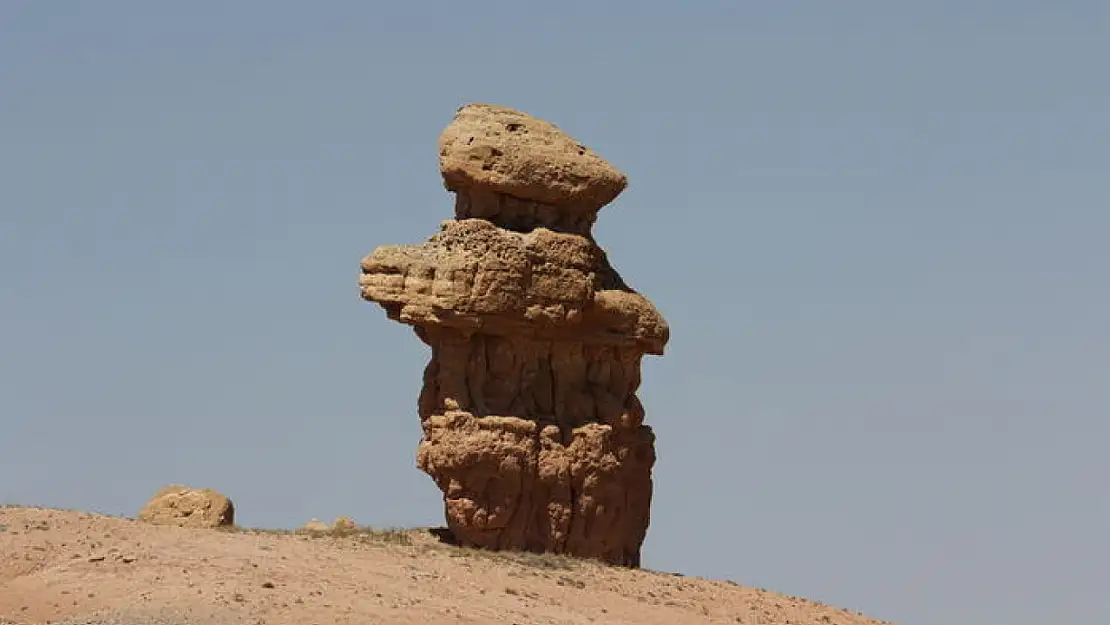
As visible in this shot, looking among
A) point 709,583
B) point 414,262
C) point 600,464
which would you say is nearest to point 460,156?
point 414,262

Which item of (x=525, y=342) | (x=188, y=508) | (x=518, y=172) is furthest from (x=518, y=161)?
(x=188, y=508)

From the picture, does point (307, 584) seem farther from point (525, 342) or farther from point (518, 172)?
point (518, 172)

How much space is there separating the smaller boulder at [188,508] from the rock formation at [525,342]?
3.46m

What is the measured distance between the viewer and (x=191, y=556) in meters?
36.2

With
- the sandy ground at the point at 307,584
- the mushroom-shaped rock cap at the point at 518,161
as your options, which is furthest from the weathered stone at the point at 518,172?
the sandy ground at the point at 307,584

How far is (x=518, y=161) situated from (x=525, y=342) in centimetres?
310

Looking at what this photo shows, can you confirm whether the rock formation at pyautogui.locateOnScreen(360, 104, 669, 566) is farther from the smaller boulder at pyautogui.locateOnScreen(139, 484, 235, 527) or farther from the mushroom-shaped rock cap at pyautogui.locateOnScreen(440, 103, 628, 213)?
the smaller boulder at pyautogui.locateOnScreen(139, 484, 235, 527)

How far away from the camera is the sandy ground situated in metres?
33.8

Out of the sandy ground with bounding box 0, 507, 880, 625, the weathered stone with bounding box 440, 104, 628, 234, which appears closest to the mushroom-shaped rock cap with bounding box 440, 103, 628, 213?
the weathered stone with bounding box 440, 104, 628, 234

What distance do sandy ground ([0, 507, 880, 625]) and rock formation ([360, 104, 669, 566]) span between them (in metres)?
1.29

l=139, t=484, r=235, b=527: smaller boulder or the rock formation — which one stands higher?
the rock formation

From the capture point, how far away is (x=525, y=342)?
42125 mm

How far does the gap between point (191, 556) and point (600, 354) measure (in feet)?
31.7

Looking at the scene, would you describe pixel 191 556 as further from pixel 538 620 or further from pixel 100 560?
pixel 538 620
